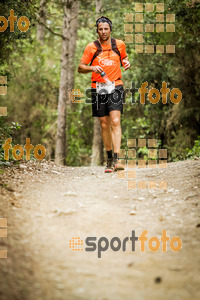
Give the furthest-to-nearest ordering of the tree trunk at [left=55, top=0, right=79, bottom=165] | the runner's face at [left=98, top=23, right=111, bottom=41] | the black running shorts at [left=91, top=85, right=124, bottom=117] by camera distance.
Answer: the tree trunk at [left=55, top=0, right=79, bottom=165]
the black running shorts at [left=91, top=85, right=124, bottom=117]
the runner's face at [left=98, top=23, right=111, bottom=41]

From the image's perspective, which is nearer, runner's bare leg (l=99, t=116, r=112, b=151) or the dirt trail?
the dirt trail

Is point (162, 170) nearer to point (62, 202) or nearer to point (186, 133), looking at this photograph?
point (62, 202)

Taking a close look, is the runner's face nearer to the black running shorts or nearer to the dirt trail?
the black running shorts

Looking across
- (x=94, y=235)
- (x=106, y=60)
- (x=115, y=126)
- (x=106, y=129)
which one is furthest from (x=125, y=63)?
(x=94, y=235)

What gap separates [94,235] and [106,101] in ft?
11.2

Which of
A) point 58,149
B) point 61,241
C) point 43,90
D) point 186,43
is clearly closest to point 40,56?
point 43,90

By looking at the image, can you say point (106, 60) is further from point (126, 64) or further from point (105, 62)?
point (126, 64)

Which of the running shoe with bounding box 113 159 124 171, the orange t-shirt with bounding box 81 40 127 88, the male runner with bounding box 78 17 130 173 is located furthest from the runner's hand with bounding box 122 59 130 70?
the running shoe with bounding box 113 159 124 171

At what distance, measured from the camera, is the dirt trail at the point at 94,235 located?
2.27 meters

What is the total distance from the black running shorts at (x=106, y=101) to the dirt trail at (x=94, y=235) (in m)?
1.49

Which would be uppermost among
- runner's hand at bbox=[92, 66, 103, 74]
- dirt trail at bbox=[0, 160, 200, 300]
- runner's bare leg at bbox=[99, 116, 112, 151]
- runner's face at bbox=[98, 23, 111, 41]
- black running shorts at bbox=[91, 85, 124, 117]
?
runner's face at bbox=[98, 23, 111, 41]

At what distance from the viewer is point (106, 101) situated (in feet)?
20.1

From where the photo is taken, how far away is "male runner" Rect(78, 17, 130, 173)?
19.4 feet

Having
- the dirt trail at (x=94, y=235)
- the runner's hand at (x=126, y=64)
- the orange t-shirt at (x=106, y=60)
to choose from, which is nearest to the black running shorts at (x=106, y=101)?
the orange t-shirt at (x=106, y=60)
